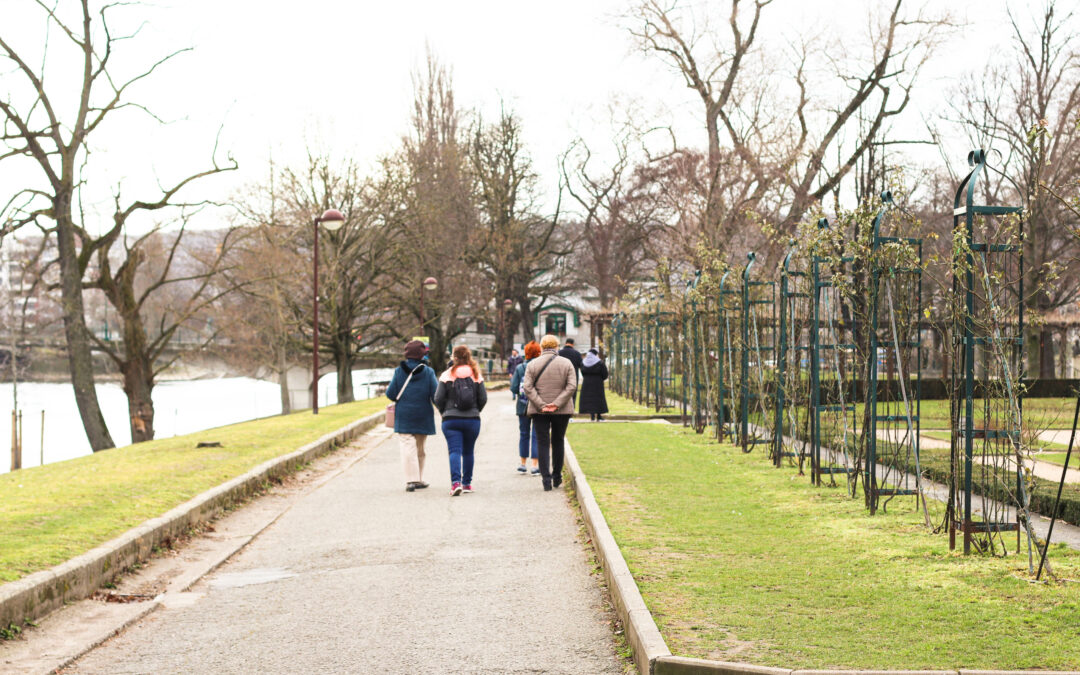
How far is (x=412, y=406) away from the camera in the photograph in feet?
43.4

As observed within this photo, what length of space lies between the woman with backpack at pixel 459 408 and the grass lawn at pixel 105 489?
264 centimetres

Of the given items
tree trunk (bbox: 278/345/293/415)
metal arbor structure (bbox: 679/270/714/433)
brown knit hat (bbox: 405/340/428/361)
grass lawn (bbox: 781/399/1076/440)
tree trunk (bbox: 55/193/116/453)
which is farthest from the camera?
tree trunk (bbox: 278/345/293/415)

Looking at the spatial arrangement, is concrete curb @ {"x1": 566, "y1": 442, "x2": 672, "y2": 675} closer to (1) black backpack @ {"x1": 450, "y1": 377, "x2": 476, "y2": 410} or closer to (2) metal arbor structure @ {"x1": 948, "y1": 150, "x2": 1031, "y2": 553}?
(2) metal arbor structure @ {"x1": 948, "y1": 150, "x2": 1031, "y2": 553}

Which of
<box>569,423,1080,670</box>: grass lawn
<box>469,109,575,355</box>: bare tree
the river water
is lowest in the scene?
the river water

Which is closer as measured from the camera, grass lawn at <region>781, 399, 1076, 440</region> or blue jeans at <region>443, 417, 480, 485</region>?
blue jeans at <region>443, 417, 480, 485</region>

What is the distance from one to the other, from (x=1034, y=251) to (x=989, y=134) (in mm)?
4279

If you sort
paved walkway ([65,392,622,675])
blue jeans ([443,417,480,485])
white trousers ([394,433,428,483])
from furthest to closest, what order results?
white trousers ([394,433,428,483]) → blue jeans ([443,417,480,485]) → paved walkway ([65,392,622,675])

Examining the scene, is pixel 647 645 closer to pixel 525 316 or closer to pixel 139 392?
pixel 139 392

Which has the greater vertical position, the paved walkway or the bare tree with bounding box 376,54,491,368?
the bare tree with bounding box 376,54,491,368

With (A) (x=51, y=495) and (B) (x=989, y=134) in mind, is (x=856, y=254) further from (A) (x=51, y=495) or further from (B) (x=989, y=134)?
(B) (x=989, y=134)

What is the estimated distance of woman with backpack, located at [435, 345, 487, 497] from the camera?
12.7 meters

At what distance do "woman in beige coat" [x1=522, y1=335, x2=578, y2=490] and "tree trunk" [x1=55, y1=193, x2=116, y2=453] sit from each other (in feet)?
59.7

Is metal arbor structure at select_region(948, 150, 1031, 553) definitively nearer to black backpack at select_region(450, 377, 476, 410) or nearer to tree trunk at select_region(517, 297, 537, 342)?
black backpack at select_region(450, 377, 476, 410)

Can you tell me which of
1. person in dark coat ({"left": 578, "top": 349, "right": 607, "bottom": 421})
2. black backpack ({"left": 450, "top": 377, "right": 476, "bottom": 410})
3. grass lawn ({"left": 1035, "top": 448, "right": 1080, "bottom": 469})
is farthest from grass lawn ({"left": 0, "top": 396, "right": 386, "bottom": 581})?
grass lawn ({"left": 1035, "top": 448, "right": 1080, "bottom": 469})
